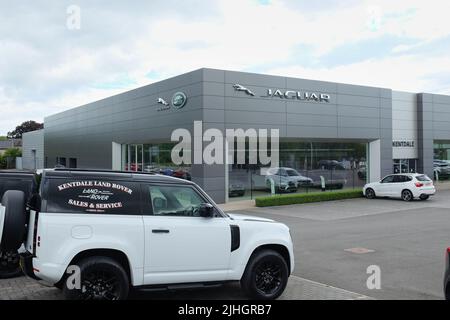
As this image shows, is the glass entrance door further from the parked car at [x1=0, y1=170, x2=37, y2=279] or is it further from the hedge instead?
the parked car at [x1=0, y1=170, x2=37, y2=279]

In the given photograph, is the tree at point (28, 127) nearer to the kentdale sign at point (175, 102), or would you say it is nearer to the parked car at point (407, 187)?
the kentdale sign at point (175, 102)

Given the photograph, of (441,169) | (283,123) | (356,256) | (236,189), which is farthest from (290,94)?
(441,169)

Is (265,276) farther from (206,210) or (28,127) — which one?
(28,127)

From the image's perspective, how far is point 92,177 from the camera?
6191 millimetres

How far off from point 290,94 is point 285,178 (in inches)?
180

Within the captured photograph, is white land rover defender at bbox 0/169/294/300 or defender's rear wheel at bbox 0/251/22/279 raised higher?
white land rover defender at bbox 0/169/294/300

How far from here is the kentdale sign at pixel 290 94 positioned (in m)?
23.6

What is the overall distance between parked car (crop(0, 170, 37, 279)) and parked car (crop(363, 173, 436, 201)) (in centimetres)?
1935

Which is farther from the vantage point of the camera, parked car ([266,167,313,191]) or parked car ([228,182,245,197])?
A: parked car ([266,167,313,191])

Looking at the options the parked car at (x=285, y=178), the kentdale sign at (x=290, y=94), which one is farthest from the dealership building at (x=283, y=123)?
the parked car at (x=285, y=178)

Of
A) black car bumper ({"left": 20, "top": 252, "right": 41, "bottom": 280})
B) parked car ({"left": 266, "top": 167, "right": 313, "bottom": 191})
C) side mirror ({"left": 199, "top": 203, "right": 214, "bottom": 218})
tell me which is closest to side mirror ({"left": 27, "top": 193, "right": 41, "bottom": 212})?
black car bumper ({"left": 20, "top": 252, "right": 41, "bottom": 280})

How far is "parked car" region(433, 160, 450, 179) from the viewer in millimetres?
34656
